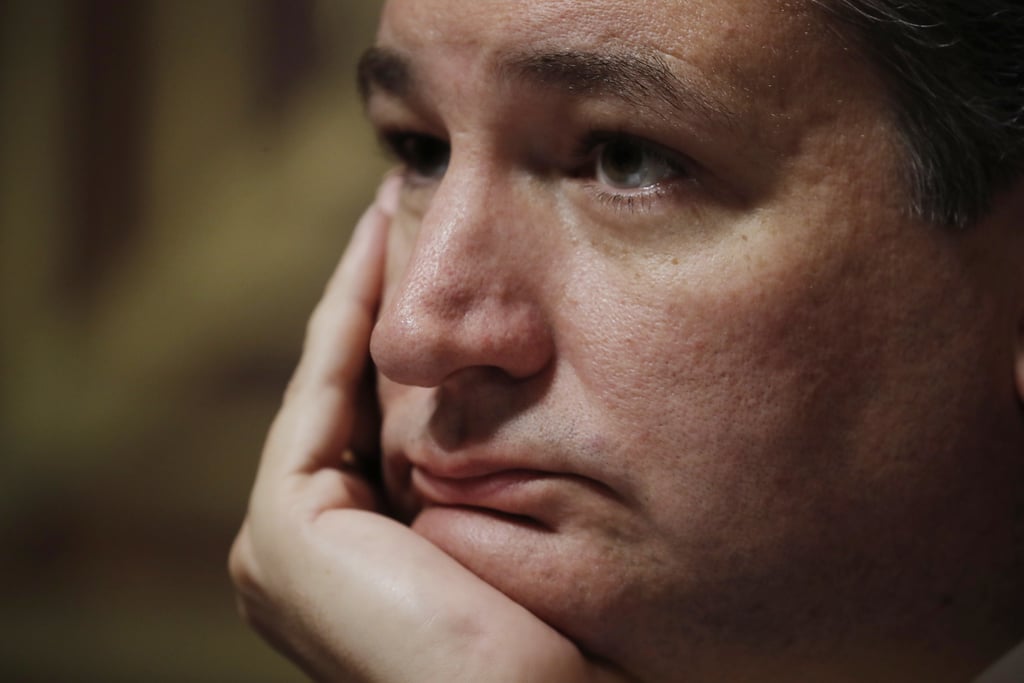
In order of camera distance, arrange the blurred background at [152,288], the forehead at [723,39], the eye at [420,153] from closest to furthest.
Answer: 1. the forehead at [723,39]
2. the eye at [420,153]
3. the blurred background at [152,288]

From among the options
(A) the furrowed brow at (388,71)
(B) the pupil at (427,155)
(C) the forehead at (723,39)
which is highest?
(C) the forehead at (723,39)

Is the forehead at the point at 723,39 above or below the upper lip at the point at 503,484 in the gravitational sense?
above

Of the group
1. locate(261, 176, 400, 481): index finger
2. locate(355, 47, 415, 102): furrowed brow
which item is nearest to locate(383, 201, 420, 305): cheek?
locate(261, 176, 400, 481): index finger

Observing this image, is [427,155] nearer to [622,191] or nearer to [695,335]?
[622,191]

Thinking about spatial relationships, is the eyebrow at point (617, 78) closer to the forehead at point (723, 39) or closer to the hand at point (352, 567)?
the forehead at point (723, 39)

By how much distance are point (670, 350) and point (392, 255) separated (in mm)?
530

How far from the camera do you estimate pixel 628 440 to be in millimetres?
1083

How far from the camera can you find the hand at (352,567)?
3.64 feet

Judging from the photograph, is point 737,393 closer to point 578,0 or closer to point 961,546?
point 961,546

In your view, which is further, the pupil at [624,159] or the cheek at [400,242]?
the cheek at [400,242]

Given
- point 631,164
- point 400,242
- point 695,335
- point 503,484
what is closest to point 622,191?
point 631,164

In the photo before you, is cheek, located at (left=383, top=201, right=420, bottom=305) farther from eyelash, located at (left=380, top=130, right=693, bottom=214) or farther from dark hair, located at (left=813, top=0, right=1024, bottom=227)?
dark hair, located at (left=813, top=0, right=1024, bottom=227)

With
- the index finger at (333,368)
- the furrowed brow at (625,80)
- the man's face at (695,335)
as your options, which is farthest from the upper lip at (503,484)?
the furrowed brow at (625,80)

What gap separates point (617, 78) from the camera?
1063 mm
